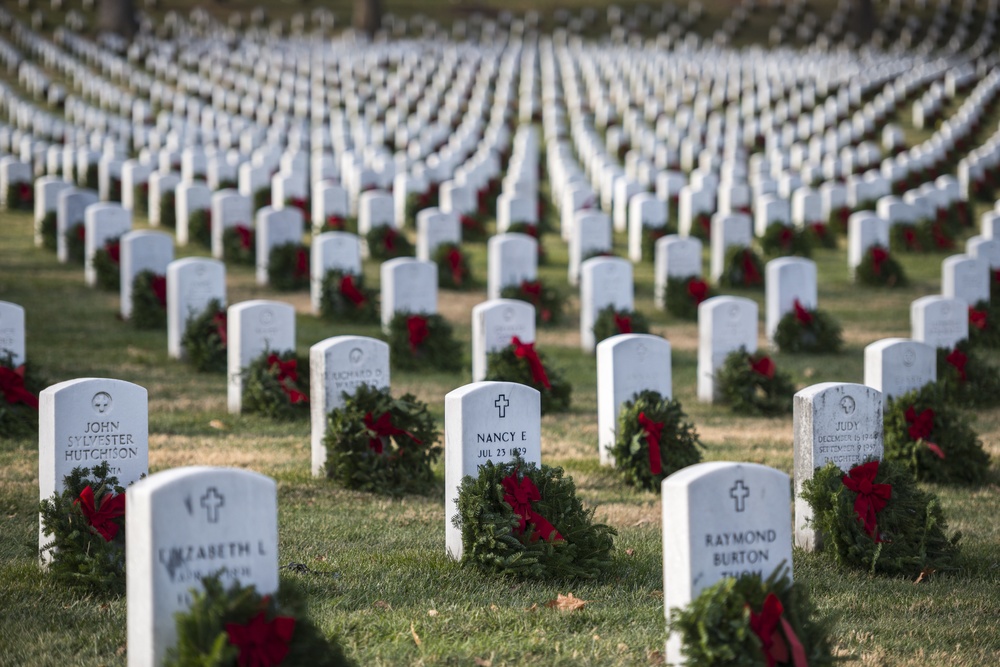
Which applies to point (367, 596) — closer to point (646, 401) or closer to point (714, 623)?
point (714, 623)

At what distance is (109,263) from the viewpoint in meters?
15.8

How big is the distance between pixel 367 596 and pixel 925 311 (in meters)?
7.54

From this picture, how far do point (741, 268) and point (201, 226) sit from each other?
795 centimetres

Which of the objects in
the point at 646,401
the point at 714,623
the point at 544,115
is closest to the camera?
the point at 714,623

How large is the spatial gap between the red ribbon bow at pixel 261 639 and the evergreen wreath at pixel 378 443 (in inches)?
161

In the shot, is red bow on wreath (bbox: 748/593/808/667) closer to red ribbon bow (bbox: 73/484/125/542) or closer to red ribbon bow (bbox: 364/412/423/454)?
red ribbon bow (bbox: 73/484/125/542)

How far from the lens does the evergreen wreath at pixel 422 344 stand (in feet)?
42.5

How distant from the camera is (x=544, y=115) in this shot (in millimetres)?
34688

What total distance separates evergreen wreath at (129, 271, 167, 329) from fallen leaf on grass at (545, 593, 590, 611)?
894 cm

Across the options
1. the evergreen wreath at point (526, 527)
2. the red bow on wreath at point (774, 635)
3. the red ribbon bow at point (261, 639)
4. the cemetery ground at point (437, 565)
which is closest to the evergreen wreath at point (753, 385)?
the cemetery ground at point (437, 565)

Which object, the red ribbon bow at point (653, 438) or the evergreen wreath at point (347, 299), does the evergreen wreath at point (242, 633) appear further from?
the evergreen wreath at point (347, 299)

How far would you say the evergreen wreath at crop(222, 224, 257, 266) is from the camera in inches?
694

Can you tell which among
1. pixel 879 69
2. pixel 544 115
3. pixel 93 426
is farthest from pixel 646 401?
pixel 879 69

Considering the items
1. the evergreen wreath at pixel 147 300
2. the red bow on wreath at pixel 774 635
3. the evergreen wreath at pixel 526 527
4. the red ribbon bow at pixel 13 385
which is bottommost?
the red bow on wreath at pixel 774 635
